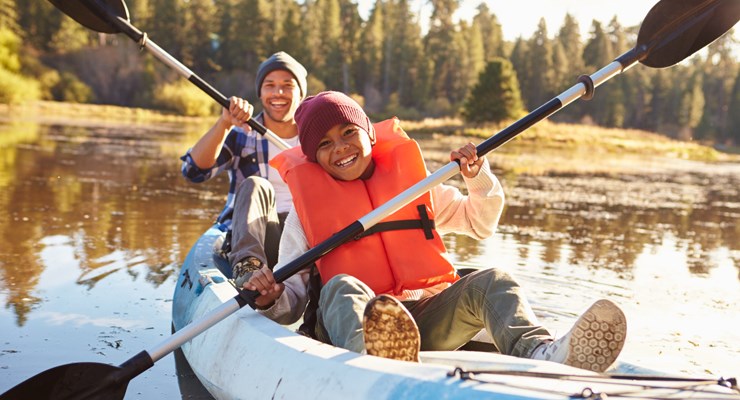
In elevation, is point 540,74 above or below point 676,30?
above

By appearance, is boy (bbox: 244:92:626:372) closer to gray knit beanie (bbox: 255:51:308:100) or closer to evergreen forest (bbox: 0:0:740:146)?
gray knit beanie (bbox: 255:51:308:100)

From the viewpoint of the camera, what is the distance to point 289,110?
13.1ft

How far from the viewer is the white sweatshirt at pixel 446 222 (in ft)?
8.76

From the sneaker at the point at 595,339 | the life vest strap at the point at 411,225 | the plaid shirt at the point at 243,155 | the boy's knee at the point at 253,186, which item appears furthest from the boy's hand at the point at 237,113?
the sneaker at the point at 595,339

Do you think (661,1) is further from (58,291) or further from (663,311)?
(58,291)

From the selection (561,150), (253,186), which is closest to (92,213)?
(253,186)

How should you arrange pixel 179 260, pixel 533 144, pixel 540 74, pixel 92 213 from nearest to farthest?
pixel 179 260 → pixel 92 213 → pixel 533 144 → pixel 540 74

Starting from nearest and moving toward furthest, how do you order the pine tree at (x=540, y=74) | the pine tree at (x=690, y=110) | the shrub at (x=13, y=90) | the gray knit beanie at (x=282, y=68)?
the gray knit beanie at (x=282, y=68) → the shrub at (x=13, y=90) → the pine tree at (x=540, y=74) → the pine tree at (x=690, y=110)

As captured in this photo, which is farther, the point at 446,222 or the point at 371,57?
the point at 371,57

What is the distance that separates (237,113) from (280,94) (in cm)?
41

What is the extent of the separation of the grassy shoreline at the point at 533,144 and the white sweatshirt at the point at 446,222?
31.7 feet

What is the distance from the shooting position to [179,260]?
496cm

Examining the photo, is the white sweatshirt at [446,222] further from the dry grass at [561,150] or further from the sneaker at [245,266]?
the dry grass at [561,150]

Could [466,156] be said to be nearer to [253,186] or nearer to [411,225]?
[411,225]
